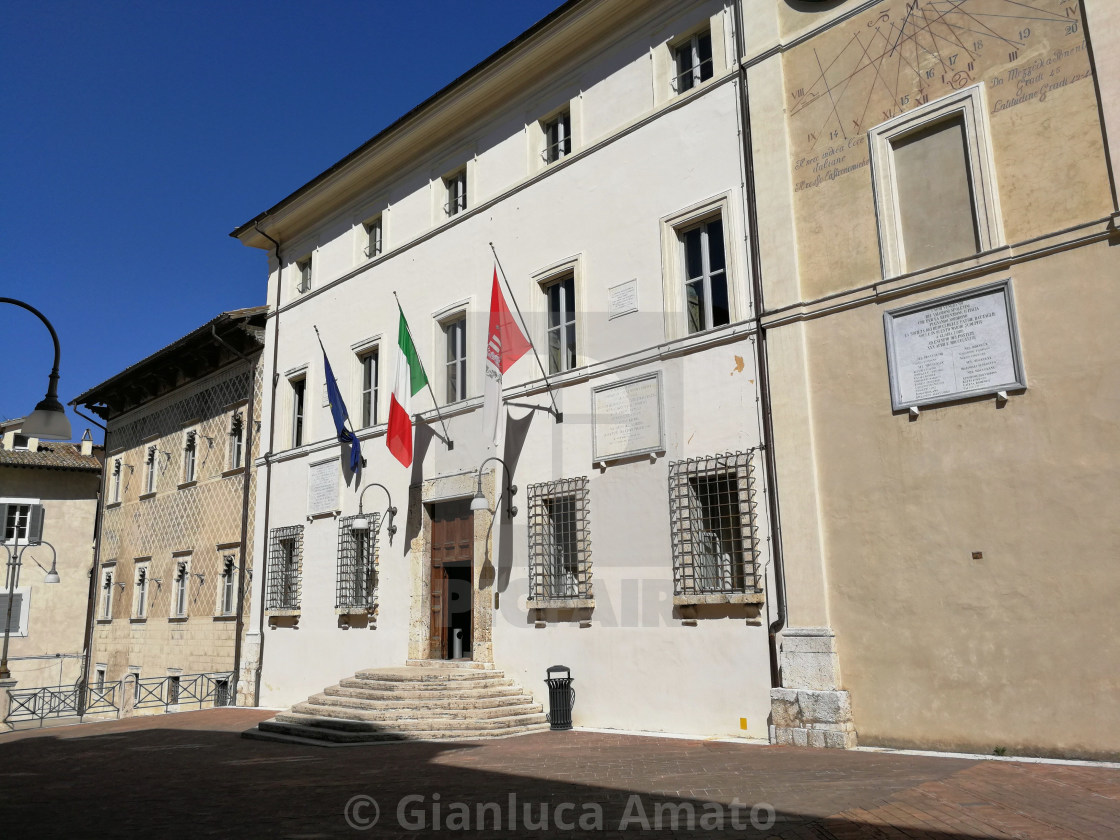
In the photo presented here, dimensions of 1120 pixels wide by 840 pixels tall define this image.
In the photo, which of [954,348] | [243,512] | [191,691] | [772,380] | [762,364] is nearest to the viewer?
[954,348]

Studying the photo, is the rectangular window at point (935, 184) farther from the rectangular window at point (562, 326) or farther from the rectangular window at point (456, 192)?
the rectangular window at point (456, 192)

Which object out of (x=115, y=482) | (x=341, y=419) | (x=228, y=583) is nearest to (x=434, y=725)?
(x=341, y=419)

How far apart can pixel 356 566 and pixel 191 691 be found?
677cm

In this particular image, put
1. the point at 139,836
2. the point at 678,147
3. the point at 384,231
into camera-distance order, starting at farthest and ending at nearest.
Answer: the point at 384,231 → the point at 678,147 → the point at 139,836

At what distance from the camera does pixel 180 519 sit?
22.4 m

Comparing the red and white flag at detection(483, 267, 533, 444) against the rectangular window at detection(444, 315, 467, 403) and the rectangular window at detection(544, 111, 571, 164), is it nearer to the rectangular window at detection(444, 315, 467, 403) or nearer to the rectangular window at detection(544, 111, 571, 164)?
the rectangular window at detection(444, 315, 467, 403)

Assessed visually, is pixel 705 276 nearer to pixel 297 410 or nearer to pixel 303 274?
pixel 297 410

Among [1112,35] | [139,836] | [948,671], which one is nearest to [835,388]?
[948,671]

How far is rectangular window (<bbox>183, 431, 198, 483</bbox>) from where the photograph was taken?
22391 mm

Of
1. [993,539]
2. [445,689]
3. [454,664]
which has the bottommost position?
[445,689]

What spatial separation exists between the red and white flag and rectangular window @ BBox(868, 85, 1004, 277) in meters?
4.96

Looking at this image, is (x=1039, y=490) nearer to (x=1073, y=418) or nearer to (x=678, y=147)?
(x=1073, y=418)

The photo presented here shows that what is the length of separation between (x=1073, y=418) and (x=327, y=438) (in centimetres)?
1280

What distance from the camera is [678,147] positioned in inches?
477
